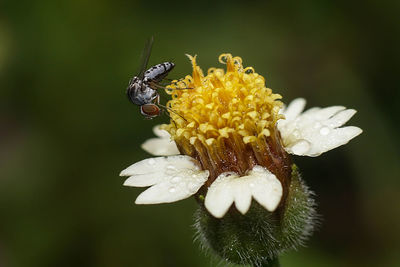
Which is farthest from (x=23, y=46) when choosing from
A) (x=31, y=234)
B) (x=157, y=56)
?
(x=31, y=234)

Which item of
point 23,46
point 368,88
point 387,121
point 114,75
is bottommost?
point 387,121

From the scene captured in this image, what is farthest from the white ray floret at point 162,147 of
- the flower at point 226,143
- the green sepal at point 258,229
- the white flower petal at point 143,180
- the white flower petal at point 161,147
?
the green sepal at point 258,229

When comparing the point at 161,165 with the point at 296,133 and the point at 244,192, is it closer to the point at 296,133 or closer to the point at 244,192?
the point at 244,192

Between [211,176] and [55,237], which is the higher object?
[55,237]

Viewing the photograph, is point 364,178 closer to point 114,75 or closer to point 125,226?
point 125,226

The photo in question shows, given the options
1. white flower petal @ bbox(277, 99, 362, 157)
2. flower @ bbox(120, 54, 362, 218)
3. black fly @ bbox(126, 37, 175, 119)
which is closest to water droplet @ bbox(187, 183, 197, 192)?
flower @ bbox(120, 54, 362, 218)
